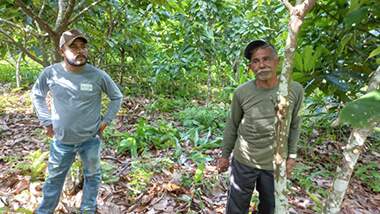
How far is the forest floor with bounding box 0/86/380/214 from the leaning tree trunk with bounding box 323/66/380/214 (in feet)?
5.76

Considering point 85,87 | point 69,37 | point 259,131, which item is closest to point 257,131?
point 259,131

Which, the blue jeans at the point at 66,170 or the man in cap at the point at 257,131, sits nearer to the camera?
the man in cap at the point at 257,131

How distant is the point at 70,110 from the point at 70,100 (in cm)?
7

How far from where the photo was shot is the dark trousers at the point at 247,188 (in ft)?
7.79

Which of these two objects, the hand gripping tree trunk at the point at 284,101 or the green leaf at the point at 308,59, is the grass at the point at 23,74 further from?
the hand gripping tree trunk at the point at 284,101

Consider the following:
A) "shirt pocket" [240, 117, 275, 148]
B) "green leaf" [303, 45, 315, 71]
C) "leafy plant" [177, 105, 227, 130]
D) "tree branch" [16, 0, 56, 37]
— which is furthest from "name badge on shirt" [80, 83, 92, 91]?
"leafy plant" [177, 105, 227, 130]

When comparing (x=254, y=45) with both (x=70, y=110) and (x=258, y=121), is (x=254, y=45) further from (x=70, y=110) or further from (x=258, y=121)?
(x=70, y=110)

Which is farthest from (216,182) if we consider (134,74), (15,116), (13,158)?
(134,74)

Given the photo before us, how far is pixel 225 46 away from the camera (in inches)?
283

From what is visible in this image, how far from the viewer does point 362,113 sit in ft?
2.14

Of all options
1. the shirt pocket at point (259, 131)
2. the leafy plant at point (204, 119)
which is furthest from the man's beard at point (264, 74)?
the leafy plant at point (204, 119)

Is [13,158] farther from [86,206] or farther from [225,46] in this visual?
[225,46]

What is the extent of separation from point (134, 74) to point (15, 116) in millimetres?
2531

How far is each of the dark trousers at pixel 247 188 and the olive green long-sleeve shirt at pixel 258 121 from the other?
5 cm
